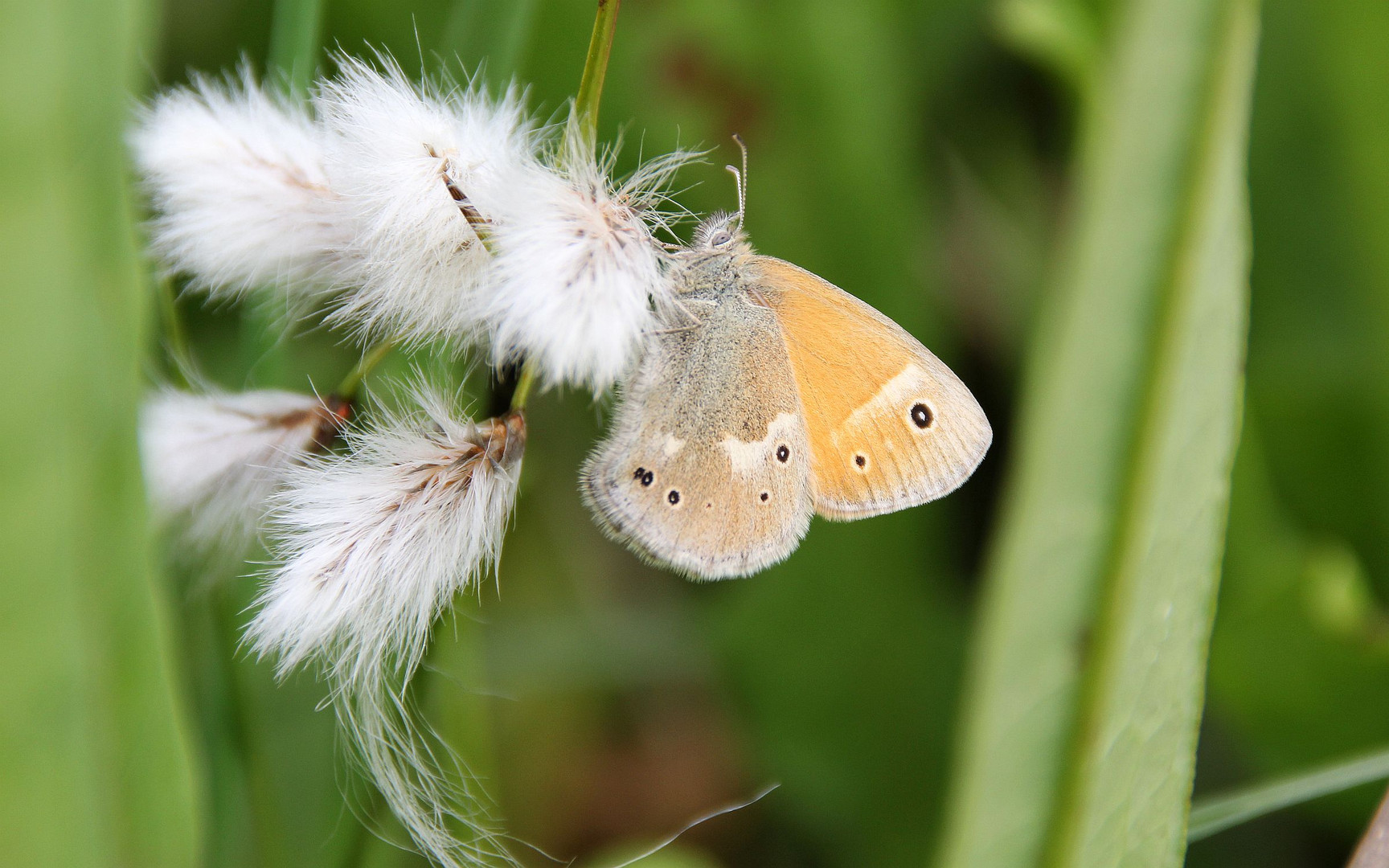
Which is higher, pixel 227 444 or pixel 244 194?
pixel 244 194

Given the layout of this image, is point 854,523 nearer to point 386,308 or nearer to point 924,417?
point 924,417

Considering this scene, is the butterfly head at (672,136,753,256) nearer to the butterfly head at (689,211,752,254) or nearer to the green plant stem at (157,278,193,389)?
the butterfly head at (689,211,752,254)

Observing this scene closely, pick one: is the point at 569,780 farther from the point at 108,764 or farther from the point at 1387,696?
the point at 1387,696

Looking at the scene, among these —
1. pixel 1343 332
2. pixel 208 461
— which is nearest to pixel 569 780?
pixel 208 461

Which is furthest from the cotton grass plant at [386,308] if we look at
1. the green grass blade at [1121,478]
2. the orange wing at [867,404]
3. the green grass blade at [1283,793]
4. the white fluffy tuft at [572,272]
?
Result: the green grass blade at [1283,793]

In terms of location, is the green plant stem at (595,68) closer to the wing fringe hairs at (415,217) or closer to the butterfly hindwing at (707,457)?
the wing fringe hairs at (415,217)

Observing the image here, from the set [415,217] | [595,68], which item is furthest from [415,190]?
[595,68]

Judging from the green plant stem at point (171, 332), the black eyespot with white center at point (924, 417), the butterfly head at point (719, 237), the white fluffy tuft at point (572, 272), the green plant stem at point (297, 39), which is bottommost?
the green plant stem at point (171, 332)
